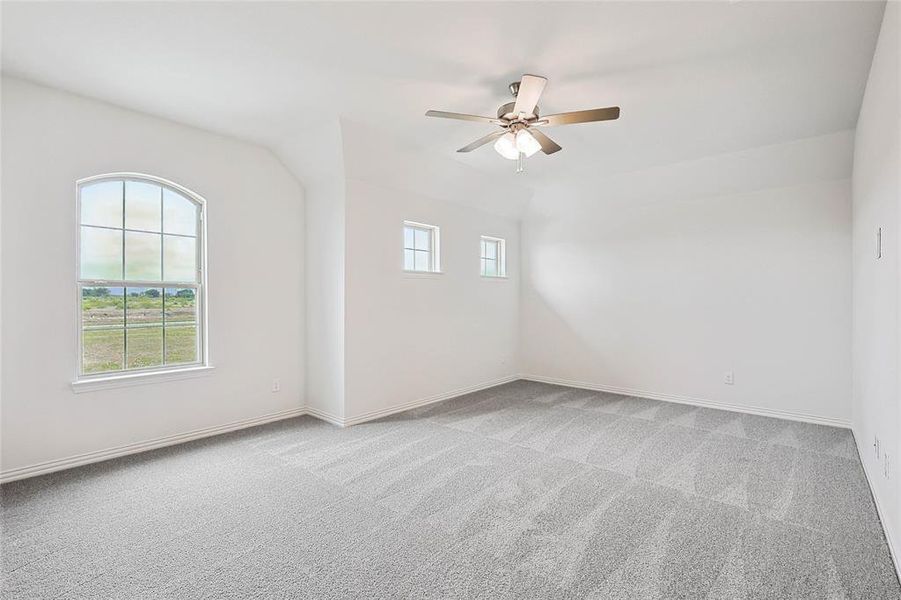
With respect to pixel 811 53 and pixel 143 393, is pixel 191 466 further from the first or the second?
pixel 811 53

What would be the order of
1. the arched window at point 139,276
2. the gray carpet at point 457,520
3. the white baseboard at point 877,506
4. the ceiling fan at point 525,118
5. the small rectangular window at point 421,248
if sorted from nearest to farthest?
the gray carpet at point 457,520 < the white baseboard at point 877,506 < the ceiling fan at point 525,118 < the arched window at point 139,276 < the small rectangular window at point 421,248

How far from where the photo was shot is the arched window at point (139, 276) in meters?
3.16

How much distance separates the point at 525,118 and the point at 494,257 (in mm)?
3316

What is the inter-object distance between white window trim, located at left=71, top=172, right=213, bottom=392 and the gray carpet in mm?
583

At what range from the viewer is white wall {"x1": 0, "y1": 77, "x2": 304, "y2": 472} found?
281 centimetres

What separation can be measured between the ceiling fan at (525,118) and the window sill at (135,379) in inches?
113

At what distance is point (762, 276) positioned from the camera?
443cm

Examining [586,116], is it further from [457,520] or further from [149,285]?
[149,285]

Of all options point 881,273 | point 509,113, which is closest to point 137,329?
point 509,113

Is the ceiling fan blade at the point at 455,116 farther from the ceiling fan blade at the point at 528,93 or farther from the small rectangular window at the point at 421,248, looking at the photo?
the small rectangular window at the point at 421,248

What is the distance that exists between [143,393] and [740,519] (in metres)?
4.17

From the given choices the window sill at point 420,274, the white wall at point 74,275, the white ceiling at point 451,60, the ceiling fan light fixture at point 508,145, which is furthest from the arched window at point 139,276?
the ceiling fan light fixture at point 508,145

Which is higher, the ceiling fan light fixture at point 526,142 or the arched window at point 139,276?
the ceiling fan light fixture at point 526,142

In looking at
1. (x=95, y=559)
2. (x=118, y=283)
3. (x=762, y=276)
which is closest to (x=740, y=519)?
(x=762, y=276)
